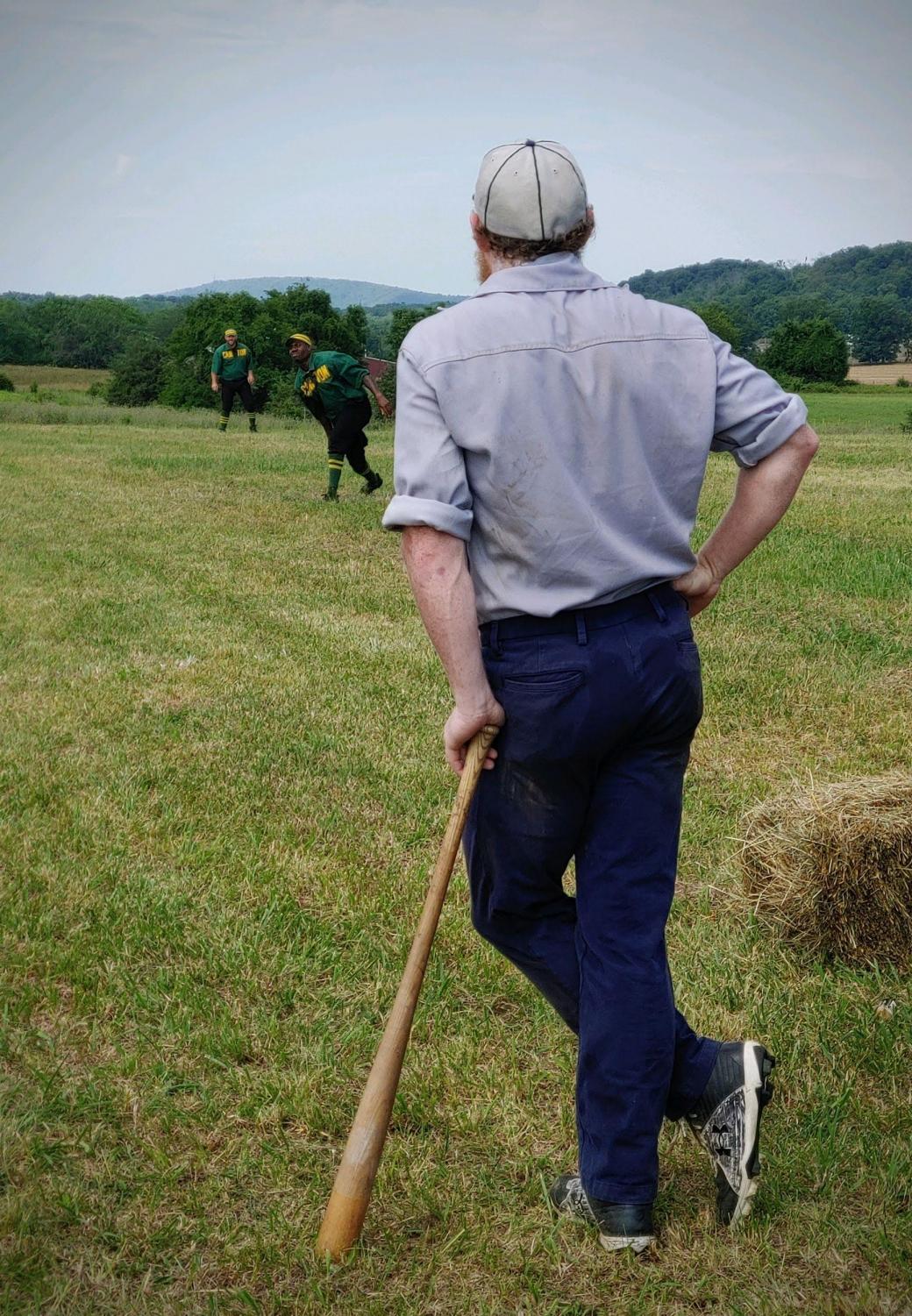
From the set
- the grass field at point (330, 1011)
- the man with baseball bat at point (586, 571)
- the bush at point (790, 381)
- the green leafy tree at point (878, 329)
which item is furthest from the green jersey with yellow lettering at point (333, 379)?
the green leafy tree at point (878, 329)

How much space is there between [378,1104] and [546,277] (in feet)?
5.73

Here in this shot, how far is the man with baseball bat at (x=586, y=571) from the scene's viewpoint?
92.1 inches

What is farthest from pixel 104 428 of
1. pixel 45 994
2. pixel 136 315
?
pixel 136 315

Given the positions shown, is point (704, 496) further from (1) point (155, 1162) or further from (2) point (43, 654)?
(1) point (155, 1162)

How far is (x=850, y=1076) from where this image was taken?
3270mm

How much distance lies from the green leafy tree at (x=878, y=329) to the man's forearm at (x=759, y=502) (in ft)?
283

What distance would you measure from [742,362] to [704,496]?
1314cm

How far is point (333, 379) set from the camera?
14781 mm

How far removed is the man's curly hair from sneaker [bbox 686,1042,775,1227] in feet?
5.79

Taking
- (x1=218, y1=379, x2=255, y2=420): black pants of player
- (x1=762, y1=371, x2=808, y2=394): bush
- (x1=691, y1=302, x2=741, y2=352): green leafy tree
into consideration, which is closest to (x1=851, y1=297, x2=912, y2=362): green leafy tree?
(x1=691, y1=302, x2=741, y2=352): green leafy tree

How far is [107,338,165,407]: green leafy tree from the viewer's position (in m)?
87.0

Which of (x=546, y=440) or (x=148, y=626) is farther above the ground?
(x=546, y=440)

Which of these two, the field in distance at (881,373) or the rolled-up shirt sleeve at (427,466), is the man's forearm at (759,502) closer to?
the rolled-up shirt sleeve at (427,466)

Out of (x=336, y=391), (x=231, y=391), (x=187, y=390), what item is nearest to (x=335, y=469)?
(x=336, y=391)
